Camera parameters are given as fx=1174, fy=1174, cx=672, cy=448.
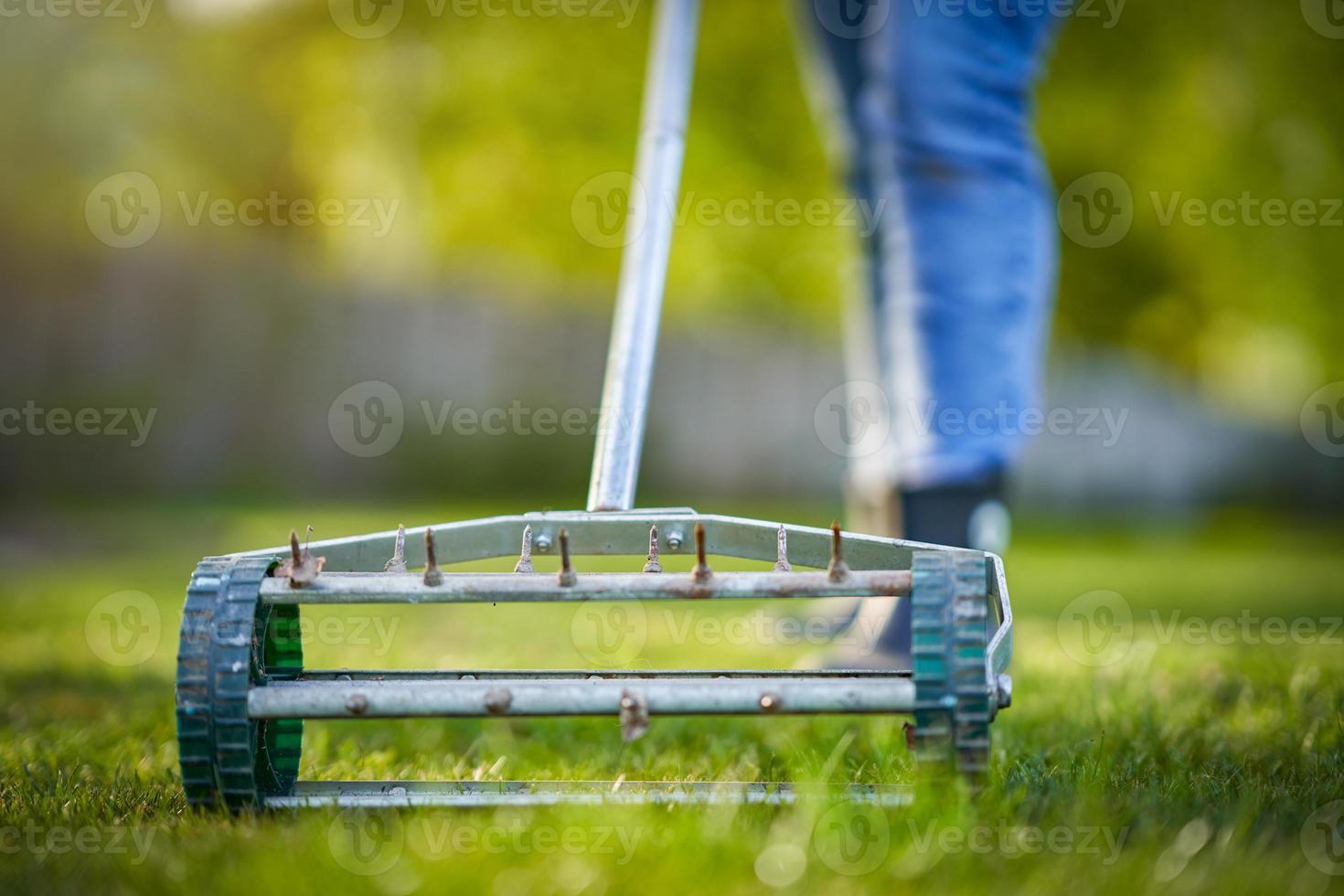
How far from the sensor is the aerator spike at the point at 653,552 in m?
1.44

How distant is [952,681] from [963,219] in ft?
3.68

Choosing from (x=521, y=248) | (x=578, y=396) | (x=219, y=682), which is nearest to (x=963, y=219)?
(x=219, y=682)

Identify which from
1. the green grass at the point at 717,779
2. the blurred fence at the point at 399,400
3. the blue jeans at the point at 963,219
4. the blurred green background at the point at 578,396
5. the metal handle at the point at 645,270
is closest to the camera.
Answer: the green grass at the point at 717,779

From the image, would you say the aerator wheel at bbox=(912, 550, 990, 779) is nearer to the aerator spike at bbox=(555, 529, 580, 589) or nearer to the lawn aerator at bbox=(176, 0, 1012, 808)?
the lawn aerator at bbox=(176, 0, 1012, 808)

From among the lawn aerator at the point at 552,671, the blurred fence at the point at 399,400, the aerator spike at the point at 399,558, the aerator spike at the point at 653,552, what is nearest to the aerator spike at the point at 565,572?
the lawn aerator at the point at 552,671

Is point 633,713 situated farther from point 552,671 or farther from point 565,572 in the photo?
point 552,671

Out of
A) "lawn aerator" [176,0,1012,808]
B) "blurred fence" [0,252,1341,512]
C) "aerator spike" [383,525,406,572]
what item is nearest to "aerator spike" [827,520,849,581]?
"lawn aerator" [176,0,1012,808]

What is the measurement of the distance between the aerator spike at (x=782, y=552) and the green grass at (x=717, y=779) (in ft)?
0.89

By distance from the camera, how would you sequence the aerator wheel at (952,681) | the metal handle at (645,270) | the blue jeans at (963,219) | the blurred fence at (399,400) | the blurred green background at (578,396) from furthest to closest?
the blurred fence at (399,400)
the blue jeans at (963,219)
the metal handle at (645,270)
the blurred green background at (578,396)
the aerator wheel at (952,681)

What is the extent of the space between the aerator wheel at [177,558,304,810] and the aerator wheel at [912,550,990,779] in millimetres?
743

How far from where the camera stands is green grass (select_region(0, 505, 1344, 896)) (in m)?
1.16

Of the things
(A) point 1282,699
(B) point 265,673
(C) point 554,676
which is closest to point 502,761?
(C) point 554,676

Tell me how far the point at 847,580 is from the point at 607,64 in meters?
8.81

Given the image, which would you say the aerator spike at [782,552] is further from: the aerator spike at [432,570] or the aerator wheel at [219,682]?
the aerator wheel at [219,682]
